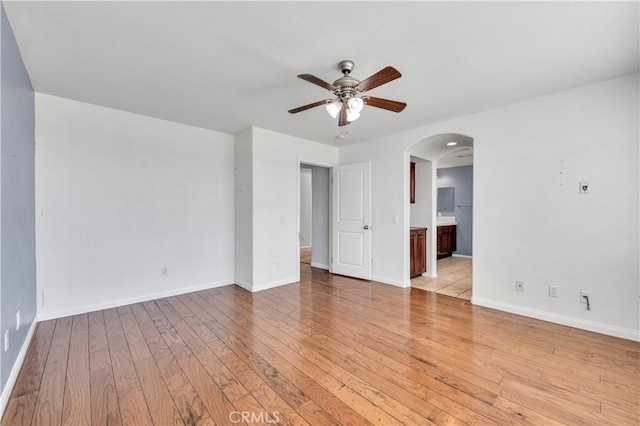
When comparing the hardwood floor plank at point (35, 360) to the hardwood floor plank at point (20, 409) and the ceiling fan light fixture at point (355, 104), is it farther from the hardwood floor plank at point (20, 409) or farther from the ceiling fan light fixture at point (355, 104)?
the ceiling fan light fixture at point (355, 104)

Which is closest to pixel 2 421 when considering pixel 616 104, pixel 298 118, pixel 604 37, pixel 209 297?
pixel 209 297

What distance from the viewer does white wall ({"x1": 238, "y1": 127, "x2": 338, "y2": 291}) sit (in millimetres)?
4250

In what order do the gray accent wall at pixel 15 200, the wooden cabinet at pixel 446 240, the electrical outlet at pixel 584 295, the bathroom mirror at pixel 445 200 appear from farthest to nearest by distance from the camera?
the bathroom mirror at pixel 445 200 < the wooden cabinet at pixel 446 240 < the electrical outlet at pixel 584 295 < the gray accent wall at pixel 15 200

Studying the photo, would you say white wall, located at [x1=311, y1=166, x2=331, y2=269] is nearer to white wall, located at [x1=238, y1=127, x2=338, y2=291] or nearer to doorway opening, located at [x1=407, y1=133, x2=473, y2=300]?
white wall, located at [x1=238, y1=127, x2=338, y2=291]

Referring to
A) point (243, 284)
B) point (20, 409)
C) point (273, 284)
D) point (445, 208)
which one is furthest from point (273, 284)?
point (445, 208)

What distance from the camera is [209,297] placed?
3902 mm

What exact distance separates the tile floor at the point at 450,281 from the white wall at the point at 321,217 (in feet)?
6.20

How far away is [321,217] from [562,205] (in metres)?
3.90

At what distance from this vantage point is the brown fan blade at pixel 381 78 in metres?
1.89

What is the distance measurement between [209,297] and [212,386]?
2.10 meters

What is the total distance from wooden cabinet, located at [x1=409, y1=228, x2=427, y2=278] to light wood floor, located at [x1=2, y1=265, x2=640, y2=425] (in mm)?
1555

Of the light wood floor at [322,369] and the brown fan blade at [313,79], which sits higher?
the brown fan blade at [313,79]

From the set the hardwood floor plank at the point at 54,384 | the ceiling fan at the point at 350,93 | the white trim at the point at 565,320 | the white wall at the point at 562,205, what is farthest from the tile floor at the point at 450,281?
the hardwood floor plank at the point at 54,384

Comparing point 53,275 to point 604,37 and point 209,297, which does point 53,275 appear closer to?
point 209,297
